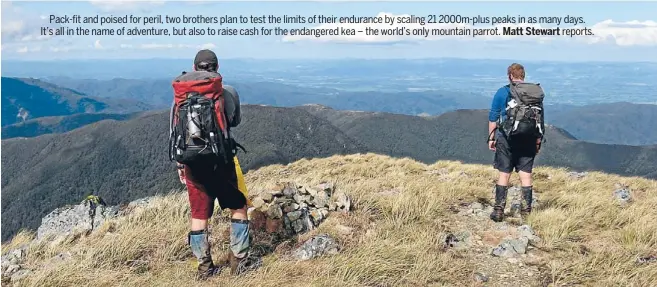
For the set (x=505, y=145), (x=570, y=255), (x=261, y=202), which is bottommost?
(x=570, y=255)

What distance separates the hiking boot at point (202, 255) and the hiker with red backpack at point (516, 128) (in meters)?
4.58

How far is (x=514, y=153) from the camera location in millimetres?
7336

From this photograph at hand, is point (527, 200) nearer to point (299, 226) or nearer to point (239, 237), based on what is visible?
point (299, 226)

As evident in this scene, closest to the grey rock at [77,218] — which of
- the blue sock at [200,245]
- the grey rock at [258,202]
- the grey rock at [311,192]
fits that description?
the grey rock at [258,202]

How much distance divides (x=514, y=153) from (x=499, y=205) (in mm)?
892

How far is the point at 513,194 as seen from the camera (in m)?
9.07

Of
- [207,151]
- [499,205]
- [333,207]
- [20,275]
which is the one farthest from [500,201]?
[20,275]

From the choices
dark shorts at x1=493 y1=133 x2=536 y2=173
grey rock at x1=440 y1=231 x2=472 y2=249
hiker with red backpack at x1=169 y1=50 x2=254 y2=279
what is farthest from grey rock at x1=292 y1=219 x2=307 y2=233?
dark shorts at x1=493 y1=133 x2=536 y2=173

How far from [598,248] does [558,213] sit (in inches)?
52.8

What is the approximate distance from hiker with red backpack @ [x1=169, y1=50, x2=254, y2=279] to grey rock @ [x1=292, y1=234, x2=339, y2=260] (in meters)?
0.66

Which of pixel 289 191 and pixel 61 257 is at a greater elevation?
pixel 289 191

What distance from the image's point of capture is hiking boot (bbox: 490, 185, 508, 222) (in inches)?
283

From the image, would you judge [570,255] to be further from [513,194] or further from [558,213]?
[513,194]

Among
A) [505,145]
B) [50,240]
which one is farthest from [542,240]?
[50,240]
